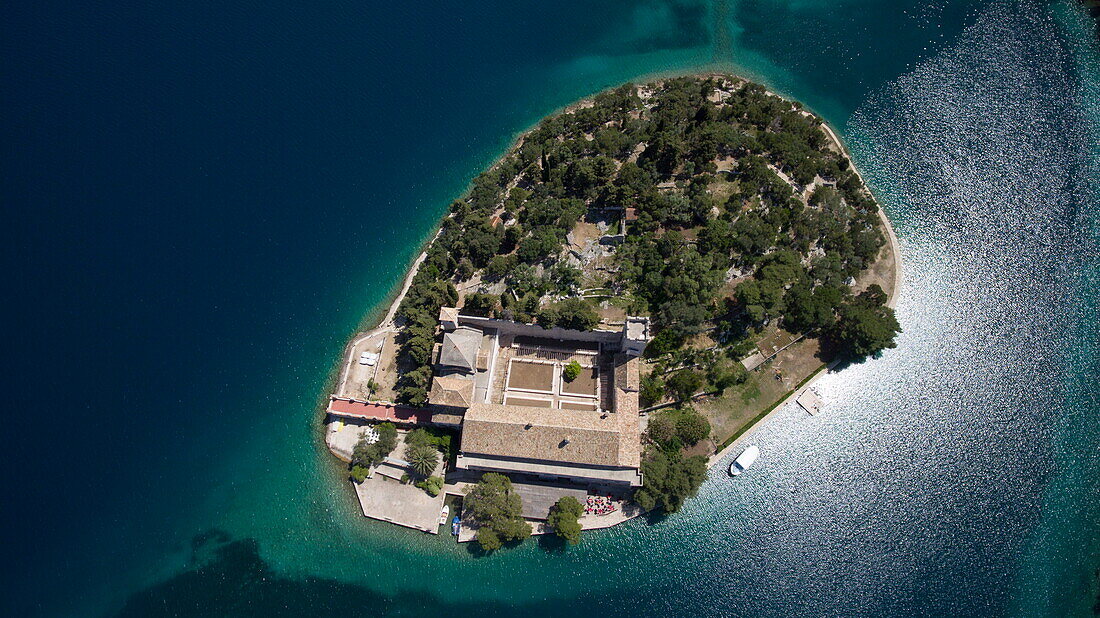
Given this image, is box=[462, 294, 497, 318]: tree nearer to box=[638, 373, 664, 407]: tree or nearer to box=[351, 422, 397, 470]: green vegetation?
box=[351, 422, 397, 470]: green vegetation

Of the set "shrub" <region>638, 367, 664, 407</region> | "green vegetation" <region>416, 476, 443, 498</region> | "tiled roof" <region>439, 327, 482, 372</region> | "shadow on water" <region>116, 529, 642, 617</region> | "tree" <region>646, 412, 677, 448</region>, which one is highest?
"tiled roof" <region>439, 327, 482, 372</region>

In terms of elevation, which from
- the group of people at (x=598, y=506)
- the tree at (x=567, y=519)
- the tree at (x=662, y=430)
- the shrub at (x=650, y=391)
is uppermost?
the shrub at (x=650, y=391)

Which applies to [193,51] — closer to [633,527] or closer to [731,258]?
[731,258]

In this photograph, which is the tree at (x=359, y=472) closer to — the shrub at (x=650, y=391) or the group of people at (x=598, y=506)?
the group of people at (x=598, y=506)

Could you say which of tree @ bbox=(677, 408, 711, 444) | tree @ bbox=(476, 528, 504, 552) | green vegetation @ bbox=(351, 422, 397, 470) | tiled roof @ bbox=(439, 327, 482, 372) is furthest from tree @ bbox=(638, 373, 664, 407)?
green vegetation @ bbox=(351, 422, 397, 470)

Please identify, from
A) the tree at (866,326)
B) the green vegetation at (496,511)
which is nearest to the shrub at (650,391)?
the green vegetation at (496,511)
